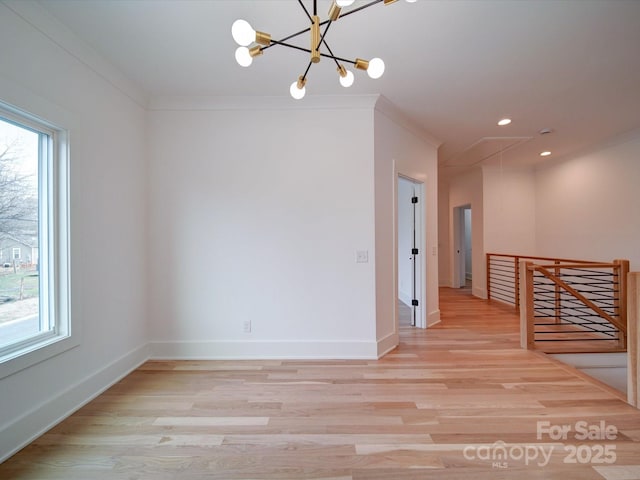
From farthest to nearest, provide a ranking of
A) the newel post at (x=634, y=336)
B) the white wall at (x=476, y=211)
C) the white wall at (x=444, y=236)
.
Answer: the white wall at (x=444, y=236) < the white wall at (x=476, y=211) < the newel post at (x=634, y=336)

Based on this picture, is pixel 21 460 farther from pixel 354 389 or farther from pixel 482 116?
pixel 482 116

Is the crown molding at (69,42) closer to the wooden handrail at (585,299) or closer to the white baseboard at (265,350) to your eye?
the white baseboard at (265,350)

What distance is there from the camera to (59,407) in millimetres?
1925

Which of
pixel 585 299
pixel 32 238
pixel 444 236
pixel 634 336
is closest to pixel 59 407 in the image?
pixel 32 238

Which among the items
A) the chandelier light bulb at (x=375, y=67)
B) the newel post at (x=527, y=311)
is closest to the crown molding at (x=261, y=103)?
the chandelier light bulb at (x=375, y=67)

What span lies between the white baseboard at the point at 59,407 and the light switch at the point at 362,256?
96.6 inches

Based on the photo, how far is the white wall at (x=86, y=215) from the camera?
66.9 inches

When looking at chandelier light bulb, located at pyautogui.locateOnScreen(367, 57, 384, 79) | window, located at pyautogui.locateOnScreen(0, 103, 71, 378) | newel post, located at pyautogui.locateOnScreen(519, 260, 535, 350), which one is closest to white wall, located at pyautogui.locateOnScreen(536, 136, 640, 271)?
newel post, located at pyautogui.locateOnScreen(519, 260, 535, 350)

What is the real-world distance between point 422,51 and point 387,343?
282 cm

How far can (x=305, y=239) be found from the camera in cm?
290

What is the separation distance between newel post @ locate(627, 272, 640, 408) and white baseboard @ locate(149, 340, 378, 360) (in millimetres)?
1946

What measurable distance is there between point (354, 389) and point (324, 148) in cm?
A: 234

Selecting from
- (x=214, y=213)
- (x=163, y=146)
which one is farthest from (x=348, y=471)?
(x=163, y=146)

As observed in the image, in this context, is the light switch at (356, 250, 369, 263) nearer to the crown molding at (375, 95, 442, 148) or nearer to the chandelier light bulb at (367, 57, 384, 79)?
the crown molding at (375, 95, 442, 148)
